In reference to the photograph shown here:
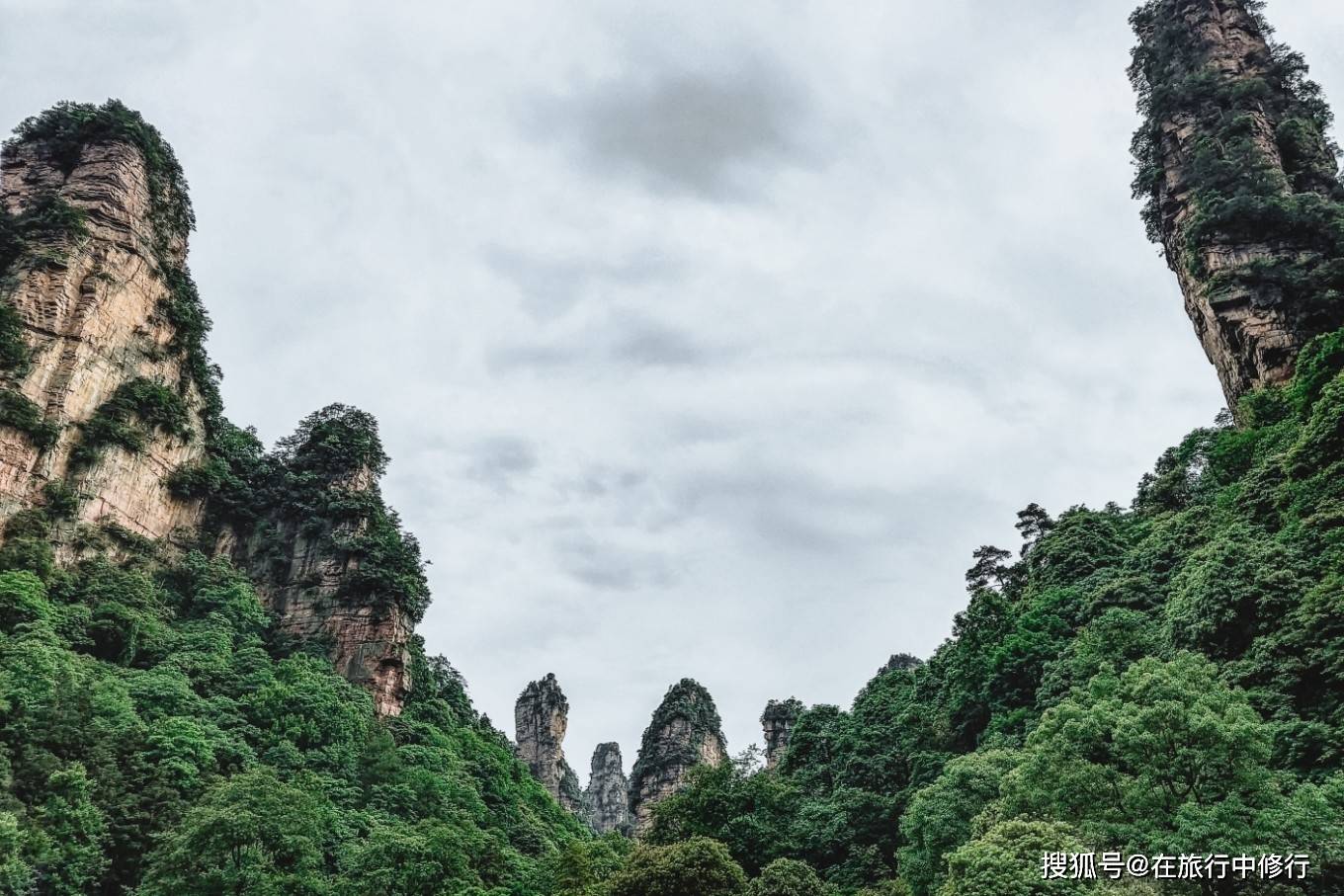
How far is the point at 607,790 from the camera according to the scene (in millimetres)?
110750

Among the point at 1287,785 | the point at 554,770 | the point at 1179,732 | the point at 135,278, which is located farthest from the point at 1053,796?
the point at 554,770

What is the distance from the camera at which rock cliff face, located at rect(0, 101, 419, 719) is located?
1578 inches

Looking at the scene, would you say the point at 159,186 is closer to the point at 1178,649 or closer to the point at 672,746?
the point at 1178,649

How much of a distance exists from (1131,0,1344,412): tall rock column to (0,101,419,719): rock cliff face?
44597 millimetres

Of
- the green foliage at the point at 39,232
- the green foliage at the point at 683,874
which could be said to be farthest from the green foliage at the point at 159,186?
the green foliage at the point at 683,874

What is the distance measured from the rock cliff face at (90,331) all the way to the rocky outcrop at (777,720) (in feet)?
167

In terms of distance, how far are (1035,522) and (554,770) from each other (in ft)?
201

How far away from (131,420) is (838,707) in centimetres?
4068

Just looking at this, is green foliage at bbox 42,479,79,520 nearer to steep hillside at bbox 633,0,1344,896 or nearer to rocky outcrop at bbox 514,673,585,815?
steep hillside at bbox 633,0,1344,896

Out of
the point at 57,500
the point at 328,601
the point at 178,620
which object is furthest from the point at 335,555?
the point at 57,500

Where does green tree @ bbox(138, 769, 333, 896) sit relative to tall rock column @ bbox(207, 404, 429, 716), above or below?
below

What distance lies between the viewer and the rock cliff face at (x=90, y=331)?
129ft

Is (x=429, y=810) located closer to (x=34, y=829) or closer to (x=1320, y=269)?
(x=34, y=829)

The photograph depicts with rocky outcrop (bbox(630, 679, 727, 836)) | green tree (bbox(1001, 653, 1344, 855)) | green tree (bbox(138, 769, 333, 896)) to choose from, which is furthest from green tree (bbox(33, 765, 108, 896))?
rocky outcrop (bbox(630, 679, 727, 836))
